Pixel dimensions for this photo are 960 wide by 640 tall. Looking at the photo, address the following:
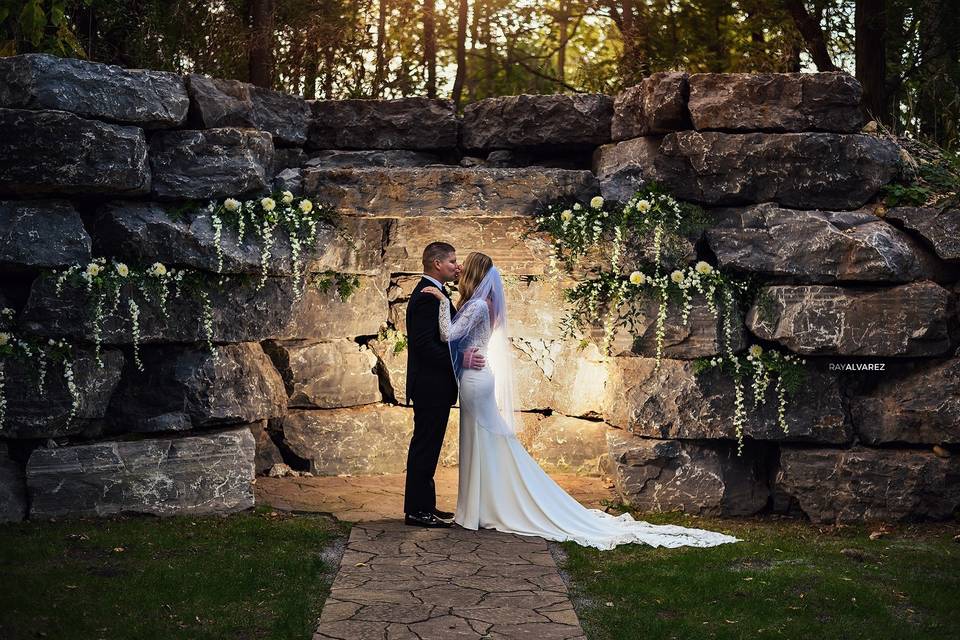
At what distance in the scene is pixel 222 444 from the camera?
→ 26.3 feet

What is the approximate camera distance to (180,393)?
8016 millimetres

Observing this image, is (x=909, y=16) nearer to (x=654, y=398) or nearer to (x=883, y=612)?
(x=654, y=398)

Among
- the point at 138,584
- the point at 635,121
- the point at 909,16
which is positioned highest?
the point at 909,16

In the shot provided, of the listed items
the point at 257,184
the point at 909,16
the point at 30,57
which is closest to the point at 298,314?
the point at 257,184

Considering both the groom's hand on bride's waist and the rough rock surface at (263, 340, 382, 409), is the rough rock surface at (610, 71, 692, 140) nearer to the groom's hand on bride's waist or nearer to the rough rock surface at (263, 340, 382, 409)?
the groom's hand on bride's waist

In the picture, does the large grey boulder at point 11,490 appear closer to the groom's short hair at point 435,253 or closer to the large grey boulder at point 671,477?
the groom's short hair at point 435,253

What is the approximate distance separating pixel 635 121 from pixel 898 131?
4.09 m

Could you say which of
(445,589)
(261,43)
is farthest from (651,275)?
(261,43)

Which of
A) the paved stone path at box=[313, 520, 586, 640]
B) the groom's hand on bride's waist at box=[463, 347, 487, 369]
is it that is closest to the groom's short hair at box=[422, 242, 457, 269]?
the groom's hand on bride's waist at box=[463, 347, 487, 369]

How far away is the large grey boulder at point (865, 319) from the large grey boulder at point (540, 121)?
2.22 metres

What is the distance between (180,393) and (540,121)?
3.70 m

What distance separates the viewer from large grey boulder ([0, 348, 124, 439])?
7531mm

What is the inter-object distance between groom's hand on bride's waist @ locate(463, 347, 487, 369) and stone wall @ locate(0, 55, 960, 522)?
1.38 m

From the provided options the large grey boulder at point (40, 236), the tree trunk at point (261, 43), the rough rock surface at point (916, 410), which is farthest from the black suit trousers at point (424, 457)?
the tree trunk at point (261, 43)
